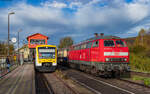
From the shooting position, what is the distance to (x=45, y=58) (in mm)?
17984

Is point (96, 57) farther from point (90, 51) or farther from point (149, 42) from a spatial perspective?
point (149, 42)

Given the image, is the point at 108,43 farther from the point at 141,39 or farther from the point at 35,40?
the point at 141,39

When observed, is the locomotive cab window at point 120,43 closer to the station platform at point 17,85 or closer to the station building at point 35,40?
the station platform at point 17,85

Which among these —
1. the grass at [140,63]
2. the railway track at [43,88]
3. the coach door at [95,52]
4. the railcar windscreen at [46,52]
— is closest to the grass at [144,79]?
the coach door at [95,52]

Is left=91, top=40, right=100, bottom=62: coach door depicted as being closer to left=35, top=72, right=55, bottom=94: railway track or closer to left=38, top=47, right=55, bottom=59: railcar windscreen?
left=35, top=72, right=55, bottom=94: railway track

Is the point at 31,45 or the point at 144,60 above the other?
the point at 31,45

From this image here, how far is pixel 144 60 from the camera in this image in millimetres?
19391

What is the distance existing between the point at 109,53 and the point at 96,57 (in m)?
1.22

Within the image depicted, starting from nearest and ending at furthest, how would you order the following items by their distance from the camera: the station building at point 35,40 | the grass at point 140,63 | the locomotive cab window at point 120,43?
1. the locomotive cab window at point 120,43
2. the grass at point 140,63
3. the station building at point 35,40

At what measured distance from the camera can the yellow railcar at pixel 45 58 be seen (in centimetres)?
1775

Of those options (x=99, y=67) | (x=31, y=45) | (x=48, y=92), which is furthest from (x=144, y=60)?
(x=31, y=45)

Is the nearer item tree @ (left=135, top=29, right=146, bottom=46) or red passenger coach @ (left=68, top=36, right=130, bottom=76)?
red passenger coach @ (left=68, top=36, right=130, bottom=76)

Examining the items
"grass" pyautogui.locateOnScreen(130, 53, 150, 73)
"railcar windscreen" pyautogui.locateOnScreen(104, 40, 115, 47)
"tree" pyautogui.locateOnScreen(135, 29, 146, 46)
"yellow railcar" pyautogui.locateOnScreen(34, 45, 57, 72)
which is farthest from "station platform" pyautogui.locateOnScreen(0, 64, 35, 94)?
"tree" pyautogui.locateOnScreen(135, 29, 146, 46)

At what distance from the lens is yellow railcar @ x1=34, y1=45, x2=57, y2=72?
58.2 feet
